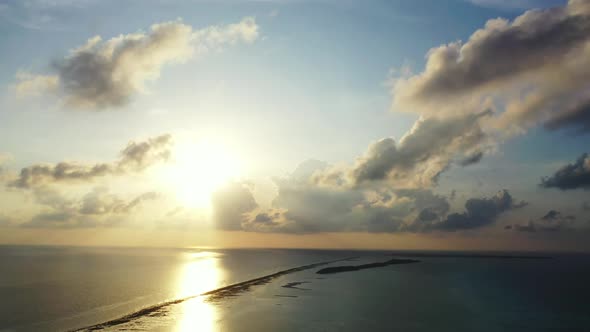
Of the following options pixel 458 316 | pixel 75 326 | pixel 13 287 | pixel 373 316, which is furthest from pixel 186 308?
pixel 13 287

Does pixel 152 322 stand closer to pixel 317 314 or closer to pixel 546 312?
pixel 317 314

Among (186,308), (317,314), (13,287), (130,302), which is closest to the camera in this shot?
(317,314)

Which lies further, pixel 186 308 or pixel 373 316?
pixel 186 308

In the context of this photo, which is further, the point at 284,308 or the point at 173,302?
the point at 173,302

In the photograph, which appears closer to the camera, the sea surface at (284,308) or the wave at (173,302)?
the wave at (173,302)

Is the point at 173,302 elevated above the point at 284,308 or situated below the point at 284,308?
below

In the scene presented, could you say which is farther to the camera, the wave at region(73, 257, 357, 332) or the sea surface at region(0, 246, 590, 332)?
the sea surface at region(0, 246, 590, 332)

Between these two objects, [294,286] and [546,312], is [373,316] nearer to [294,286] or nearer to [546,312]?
[546,312]

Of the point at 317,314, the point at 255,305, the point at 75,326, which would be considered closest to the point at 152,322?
the point at 75,326

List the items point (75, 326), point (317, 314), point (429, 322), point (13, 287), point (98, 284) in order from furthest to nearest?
point (98, 284), point (13, 287), point (317, 314), point (429, 322), point (75, 326)
